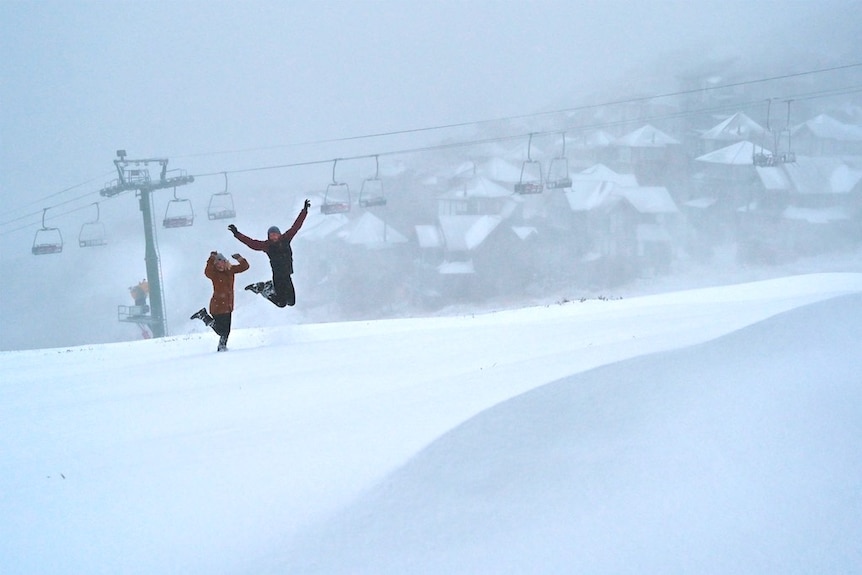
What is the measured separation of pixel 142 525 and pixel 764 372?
411 centimetres

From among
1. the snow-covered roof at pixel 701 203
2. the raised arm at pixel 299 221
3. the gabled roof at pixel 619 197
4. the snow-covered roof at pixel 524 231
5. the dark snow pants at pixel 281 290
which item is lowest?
the dark snow pants at pixel 281 290

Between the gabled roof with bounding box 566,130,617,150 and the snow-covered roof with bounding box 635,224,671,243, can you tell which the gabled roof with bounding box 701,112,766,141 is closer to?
the gabled roof with bounding box 566,130,617,150

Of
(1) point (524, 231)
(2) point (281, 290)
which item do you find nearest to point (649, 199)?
(1) point (524, 231)

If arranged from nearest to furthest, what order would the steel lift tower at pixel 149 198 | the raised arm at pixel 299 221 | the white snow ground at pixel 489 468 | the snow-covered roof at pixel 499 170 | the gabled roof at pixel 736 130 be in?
the white snow ground at pixel 489 468
the raised arm at pixel 299 221
the steel lift tower at pixel 149 198
the gabled roof at pixel 736 130
the snow-covered roof at pixel 499 170

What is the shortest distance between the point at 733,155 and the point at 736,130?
2.25 m

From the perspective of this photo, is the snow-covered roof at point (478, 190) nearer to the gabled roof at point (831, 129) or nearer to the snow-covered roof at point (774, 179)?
the snow-covered roof at point (774, 179)

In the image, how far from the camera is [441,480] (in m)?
3.33

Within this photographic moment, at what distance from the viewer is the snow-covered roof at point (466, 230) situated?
3070 cm

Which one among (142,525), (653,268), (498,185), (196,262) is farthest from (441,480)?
(196,262)

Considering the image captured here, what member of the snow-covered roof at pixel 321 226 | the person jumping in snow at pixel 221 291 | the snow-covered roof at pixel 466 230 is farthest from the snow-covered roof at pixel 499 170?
the person jumping in snow at pixel 221 291

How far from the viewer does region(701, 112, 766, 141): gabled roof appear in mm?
32844

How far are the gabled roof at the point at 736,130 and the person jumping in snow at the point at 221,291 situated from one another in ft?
102

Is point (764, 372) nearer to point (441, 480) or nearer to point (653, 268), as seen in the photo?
point (441, 480)

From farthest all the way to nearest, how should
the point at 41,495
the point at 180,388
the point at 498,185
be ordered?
the point at 498,185 < the point at 180,388 < the point at 41,495
